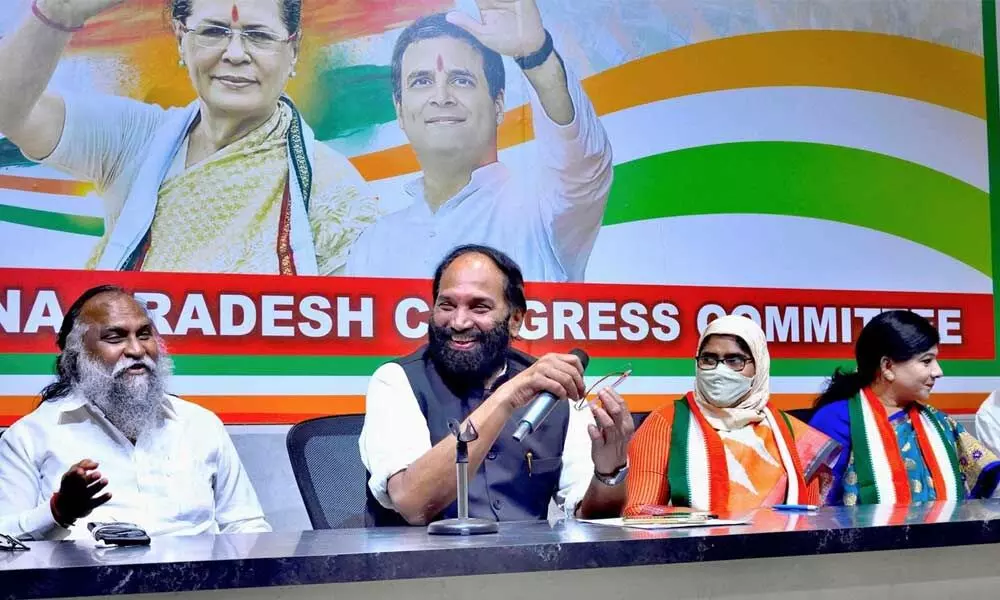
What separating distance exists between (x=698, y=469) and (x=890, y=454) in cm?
77

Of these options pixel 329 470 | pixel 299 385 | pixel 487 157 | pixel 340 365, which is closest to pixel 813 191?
pixel 487 157

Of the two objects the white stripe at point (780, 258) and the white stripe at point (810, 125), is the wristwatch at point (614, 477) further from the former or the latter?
the white stripe at point (810, 125)

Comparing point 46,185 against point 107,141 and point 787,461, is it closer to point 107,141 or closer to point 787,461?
point 107,141

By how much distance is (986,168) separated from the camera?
4.86 meters

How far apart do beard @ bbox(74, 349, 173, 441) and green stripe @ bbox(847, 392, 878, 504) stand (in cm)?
219

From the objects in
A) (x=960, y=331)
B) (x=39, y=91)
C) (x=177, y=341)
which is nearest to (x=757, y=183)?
(x=960, y=331)

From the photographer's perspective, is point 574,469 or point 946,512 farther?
point 574,469

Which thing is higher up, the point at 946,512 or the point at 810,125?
the point at 810,125

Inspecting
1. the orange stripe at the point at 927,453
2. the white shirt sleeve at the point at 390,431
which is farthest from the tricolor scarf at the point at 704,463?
the white shirt sleeve at the point at 390,431

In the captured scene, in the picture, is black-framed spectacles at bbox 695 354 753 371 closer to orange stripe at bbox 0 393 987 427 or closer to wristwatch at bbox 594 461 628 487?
orange stripe at bbox 0 393 987 427

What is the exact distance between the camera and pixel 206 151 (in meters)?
3.73

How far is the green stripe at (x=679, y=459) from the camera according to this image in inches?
134

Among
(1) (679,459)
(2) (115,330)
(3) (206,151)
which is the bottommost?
(1) (679,459)

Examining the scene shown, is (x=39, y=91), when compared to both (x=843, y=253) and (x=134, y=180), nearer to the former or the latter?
(x=134, y=180)
